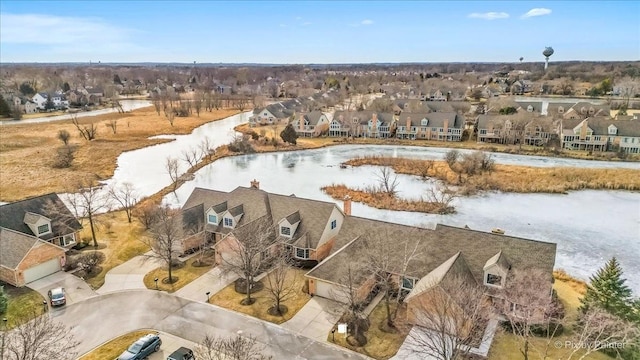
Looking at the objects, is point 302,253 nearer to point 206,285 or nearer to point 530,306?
point 206,285

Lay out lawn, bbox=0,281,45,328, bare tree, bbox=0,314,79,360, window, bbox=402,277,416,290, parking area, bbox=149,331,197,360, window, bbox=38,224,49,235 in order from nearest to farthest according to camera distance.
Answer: bare tree, bbox=0,314,79,360 < parking area, bbox=149,331,197,360 < lawn, bbox=0,281,45,328 < window, bbox=402,277,416,290 < window, bbox=38,224,49,235

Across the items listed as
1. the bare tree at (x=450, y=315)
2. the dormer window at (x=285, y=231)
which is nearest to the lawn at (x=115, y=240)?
the dormer window at (x=285, y=231)

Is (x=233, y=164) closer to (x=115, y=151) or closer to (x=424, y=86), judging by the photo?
(x=115, y=151)

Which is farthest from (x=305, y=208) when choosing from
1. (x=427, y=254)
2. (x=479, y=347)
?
(x=479, y=347)

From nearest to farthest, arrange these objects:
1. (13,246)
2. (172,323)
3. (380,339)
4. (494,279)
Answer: (380,339) → (172,323) → (494,279) → (13,246)

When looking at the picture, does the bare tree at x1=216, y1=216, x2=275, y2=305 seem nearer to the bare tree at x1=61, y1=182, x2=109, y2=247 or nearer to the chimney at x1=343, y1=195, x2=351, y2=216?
the chimney at x1=343, y1=195, x2=351, y2=216

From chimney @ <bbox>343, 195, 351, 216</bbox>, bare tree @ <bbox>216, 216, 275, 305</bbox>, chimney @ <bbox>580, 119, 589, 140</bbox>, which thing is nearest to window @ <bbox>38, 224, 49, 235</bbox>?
bare tree @ <bbox>216, 216, 275, 305</bbox>

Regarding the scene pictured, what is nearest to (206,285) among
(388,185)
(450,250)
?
(450,250)
